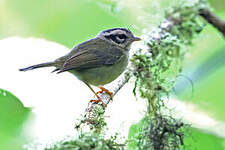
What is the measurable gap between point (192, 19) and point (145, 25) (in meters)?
0.35

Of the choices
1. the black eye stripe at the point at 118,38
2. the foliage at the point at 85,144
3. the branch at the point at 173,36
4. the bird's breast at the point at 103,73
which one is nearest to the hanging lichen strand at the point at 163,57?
the branch at the point at 173,36

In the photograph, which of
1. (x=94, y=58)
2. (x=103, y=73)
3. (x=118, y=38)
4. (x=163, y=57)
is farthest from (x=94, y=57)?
(x=163, y=57)

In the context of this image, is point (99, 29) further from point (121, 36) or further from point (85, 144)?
point (85, 144)

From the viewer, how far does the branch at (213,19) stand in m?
1.94

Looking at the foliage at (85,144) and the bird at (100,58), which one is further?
the bird at (100,58)

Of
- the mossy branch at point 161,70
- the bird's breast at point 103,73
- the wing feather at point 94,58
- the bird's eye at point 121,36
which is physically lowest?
the mossy branch at point 161,70

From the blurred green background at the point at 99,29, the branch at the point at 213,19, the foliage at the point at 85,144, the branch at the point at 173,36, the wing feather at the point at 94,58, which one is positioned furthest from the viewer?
the wing feather at the point at 94,58

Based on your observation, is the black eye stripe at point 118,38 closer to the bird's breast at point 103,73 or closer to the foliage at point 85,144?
the bird's breast at point 103,73

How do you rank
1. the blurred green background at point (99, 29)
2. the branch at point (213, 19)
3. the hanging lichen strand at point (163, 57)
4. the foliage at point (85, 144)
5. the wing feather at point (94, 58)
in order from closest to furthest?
the foliage at point (85, 144) < the branch at point (213, 19) < the blurred green background at point (99, 29) < the hanging lichen strand at point (163, 57) < the wing feather at point (94, 58)

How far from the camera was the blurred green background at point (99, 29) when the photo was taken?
2137 millimetres

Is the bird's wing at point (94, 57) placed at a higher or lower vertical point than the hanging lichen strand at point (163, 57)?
higher

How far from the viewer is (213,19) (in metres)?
2.11

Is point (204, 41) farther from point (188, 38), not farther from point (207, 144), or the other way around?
point (207, 144)

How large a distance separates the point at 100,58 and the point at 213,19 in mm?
1928
